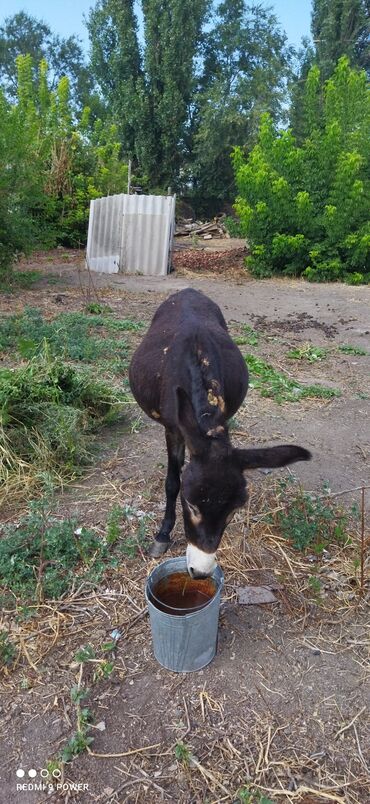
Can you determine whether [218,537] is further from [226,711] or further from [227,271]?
[227,271]

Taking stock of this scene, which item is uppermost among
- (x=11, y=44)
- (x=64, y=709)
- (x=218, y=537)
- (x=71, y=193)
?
(x=11, y=44)

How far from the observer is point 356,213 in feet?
48.9

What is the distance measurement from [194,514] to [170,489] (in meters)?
1.13

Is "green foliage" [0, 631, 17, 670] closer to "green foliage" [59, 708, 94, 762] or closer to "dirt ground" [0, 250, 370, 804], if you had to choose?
"dirt ground" [0, 250, 370, 804]

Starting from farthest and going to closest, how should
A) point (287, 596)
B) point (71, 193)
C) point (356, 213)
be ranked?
point (71, 193)
point (356, 213)
point (287, 596)

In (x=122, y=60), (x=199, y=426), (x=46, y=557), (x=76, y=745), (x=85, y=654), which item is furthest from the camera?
(x=122, y=60)

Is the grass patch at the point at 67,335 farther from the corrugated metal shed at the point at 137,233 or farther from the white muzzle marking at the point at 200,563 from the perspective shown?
the corrugated metal shed at the point at 137,233

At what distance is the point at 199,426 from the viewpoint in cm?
263

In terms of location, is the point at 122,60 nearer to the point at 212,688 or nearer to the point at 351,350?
the point at 351,350

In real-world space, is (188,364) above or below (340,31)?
below

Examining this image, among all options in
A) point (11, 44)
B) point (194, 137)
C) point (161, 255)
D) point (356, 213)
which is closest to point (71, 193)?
point (161, 255)

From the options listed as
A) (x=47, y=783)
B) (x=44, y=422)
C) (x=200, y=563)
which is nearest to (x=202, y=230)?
(x=44, y=422)

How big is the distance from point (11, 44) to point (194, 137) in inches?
1033

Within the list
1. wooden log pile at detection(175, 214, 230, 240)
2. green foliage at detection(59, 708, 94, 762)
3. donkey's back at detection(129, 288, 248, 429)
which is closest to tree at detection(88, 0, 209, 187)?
A: wooden log pile at detection(175, 214, 230, 240)
